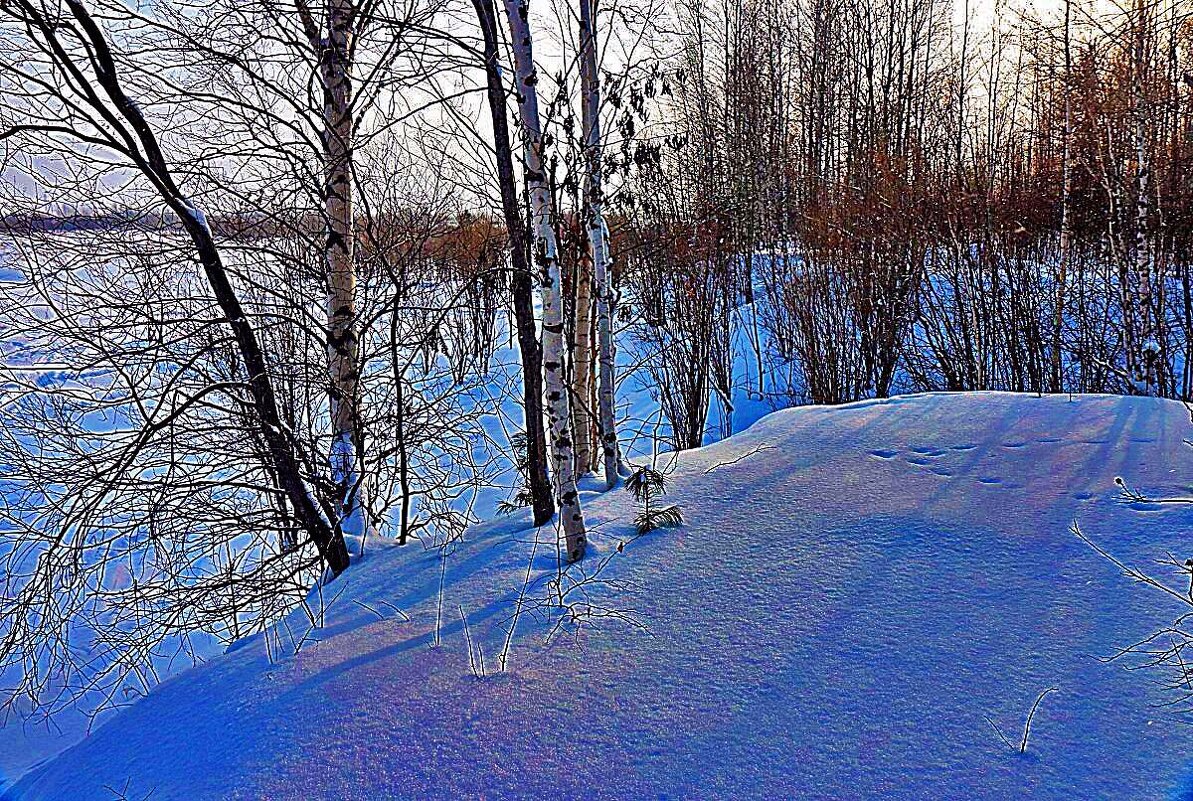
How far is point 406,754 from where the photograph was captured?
2139 millimetres

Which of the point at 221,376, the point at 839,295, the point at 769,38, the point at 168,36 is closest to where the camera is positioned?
the point at 168,36

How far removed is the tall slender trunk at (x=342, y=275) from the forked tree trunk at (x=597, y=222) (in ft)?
4.69

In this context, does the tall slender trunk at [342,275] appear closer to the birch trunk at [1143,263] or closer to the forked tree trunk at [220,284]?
the forked tree trunk at [220,284]

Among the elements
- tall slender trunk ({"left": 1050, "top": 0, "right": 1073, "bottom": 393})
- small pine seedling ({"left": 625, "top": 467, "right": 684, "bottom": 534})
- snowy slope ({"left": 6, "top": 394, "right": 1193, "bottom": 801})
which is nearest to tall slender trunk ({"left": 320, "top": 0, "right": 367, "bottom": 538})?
snowy slope ({"left": 6, "top": 394, "right": 1193, "bottom": 801})

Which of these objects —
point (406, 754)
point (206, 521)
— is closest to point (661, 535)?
point (406, 754)

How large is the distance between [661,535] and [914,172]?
7180 mm

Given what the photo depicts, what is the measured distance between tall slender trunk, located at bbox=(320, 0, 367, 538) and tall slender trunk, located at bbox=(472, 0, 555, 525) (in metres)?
1.12

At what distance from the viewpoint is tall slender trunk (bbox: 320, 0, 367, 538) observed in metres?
4.66

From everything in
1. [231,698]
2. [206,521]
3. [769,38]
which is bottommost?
[231,698]

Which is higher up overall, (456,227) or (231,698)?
(456,227)

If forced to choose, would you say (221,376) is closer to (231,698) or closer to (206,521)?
(206,521)

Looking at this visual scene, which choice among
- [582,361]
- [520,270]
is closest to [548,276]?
[520,270]

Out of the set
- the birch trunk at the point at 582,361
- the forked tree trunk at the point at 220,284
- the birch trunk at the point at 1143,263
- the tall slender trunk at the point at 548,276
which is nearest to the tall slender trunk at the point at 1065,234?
the birch trunk at the point at 1143,263

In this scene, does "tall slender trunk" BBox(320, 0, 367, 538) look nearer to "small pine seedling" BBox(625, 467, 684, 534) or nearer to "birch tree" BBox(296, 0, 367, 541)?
"birch tree" BBox(296, 0, 367, 541)
